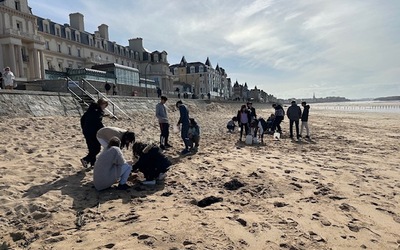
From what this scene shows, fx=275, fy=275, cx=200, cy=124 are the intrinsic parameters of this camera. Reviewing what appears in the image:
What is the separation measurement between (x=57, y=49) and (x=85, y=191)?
4843cm

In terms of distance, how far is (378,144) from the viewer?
35.5 feet

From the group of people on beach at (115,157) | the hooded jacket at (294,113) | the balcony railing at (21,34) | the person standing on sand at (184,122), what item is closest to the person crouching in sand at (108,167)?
the group of people on beach at (115,157)

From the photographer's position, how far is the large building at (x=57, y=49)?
34000mm

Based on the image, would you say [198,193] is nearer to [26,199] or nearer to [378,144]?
[26,199]

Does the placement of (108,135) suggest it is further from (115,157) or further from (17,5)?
(17,5)

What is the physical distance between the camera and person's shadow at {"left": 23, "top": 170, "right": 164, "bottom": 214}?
4.53 m

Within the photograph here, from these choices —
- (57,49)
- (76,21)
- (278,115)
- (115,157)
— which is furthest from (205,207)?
(76,21)

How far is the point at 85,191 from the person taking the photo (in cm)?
495

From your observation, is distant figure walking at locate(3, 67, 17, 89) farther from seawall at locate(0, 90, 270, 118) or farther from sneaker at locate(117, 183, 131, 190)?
sneaker at locate(117, 183, 131, 190)

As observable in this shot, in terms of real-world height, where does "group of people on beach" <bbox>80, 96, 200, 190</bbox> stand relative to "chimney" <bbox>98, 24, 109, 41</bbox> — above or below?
below

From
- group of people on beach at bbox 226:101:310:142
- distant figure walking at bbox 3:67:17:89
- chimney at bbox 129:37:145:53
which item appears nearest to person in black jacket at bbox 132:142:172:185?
group of people on beach at bbox 226:101:310:142

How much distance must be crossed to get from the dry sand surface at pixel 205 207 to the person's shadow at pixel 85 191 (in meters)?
0.02

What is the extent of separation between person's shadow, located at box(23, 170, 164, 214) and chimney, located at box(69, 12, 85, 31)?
178ft

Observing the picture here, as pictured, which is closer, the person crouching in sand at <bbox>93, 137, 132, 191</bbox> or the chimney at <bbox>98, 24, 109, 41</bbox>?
the person crouching in sand at <bbox>93, 137, 132, 191</bbox>
